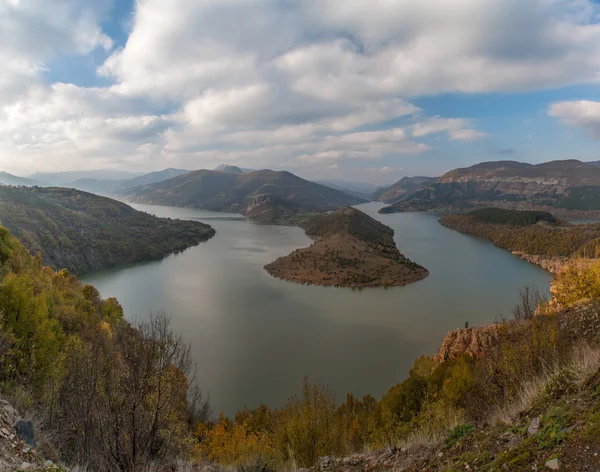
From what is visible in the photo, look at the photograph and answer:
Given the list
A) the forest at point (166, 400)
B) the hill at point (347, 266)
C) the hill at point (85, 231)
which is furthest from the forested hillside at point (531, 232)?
the hill at point (85, 231)

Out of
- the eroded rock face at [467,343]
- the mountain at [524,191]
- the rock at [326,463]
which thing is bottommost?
the eroded rock face at [467,343]

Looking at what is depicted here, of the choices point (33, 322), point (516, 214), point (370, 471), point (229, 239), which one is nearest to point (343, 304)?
point (33, 322)

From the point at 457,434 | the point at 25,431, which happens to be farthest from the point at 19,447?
the point at 457,434

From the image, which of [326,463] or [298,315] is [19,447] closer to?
[326,463]

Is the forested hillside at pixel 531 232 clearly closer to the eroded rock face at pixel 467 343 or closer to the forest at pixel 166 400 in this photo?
the eroded rock face at pixel 467 343

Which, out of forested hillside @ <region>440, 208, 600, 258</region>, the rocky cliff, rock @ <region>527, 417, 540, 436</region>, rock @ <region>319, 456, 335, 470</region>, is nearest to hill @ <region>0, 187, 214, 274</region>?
the rocky cliff

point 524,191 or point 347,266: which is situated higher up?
point 524,191
